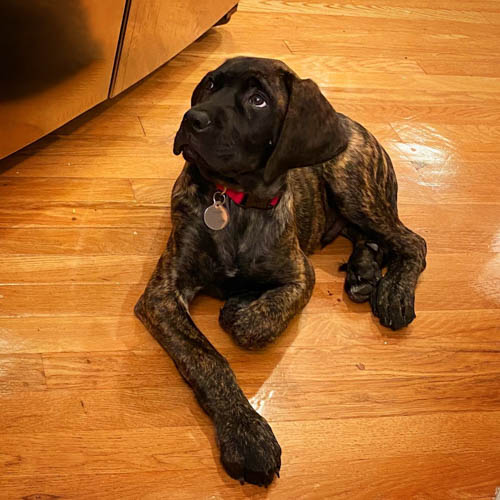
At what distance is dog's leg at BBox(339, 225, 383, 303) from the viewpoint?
292 centimetres

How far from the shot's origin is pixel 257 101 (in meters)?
2.40

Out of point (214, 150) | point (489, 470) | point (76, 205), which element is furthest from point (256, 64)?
point (489, 470)

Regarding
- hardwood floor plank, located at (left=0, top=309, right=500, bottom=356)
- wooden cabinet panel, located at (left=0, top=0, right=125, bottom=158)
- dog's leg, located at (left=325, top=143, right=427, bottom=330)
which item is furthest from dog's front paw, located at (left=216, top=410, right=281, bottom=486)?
wooden cabinet panel, located at (left=0, top=0, right=125, bottom=158)

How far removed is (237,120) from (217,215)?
15.0 inches

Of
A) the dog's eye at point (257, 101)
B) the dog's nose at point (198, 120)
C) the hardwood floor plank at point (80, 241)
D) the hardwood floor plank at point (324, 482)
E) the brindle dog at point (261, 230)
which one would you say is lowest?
the hardwood floor plank at point (324, 482)

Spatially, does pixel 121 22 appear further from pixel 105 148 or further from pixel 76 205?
pixel 76 205

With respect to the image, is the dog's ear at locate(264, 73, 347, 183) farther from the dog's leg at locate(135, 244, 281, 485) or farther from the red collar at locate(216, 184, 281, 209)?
the dog's leg at locate(135, 244, 281, 485)

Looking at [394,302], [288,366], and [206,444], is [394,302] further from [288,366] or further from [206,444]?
[206,444]

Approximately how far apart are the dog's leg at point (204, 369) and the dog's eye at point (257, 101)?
510 millimetres

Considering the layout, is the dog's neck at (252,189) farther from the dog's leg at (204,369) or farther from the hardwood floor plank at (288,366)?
the hardwood floor plank at (288,366)

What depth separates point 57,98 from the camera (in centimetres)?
306

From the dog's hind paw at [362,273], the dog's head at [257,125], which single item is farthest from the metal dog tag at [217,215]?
the dog's hind paw at [362,273]

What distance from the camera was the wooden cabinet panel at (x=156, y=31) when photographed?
3.34m

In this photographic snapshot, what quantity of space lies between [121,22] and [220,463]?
1.66 metres
